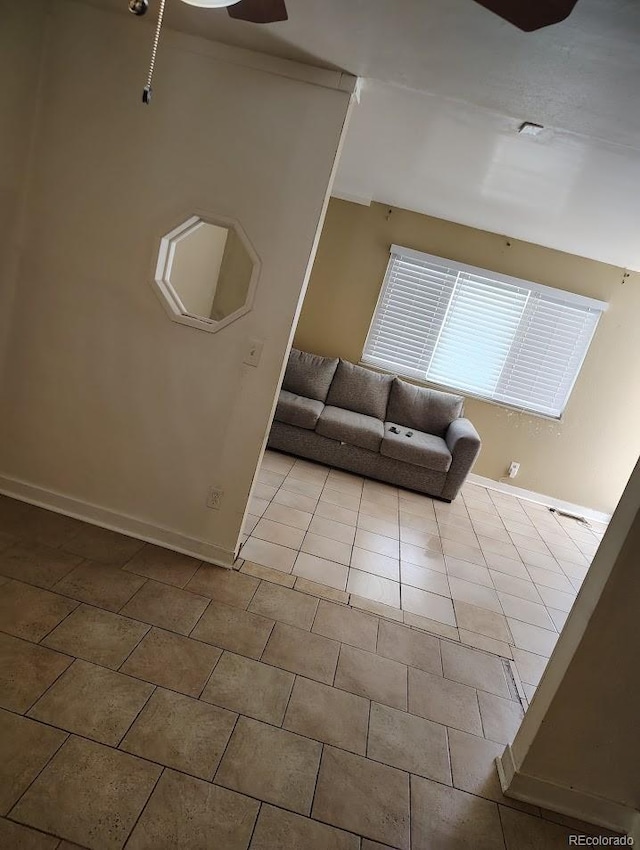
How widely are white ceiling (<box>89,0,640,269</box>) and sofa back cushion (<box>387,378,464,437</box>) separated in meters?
1.93

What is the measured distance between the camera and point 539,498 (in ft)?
18.4

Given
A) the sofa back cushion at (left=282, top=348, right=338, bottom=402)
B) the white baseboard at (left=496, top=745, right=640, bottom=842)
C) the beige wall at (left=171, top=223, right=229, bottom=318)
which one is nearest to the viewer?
the white baseboard at (left=496, top=745, right=640, bottom=842)

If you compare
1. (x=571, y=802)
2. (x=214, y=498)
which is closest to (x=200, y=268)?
(x=214, y=498)

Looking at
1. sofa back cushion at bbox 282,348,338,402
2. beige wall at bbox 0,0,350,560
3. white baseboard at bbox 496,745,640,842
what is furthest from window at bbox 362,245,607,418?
white baseboard at bbox 496,745,640,842

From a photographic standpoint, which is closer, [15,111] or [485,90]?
[485,90]

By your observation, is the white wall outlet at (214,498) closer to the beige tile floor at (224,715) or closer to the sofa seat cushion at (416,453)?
the beige tile floor at (224,715)

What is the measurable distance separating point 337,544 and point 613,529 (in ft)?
6.14

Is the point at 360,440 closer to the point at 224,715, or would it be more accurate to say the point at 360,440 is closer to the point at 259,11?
the point at 224,715

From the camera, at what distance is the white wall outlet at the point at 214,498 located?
110 inches

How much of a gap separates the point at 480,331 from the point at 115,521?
3937mm

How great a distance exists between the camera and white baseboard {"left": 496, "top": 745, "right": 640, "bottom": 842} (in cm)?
192

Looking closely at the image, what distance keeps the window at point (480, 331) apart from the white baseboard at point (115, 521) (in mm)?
3240

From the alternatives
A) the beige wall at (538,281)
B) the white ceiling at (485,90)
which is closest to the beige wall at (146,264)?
the white ceiling at (485,90)

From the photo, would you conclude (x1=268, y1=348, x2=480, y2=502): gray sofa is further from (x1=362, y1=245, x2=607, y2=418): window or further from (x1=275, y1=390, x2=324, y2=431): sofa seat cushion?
(x1=362, y1=245, x2=607, y2=418): window
